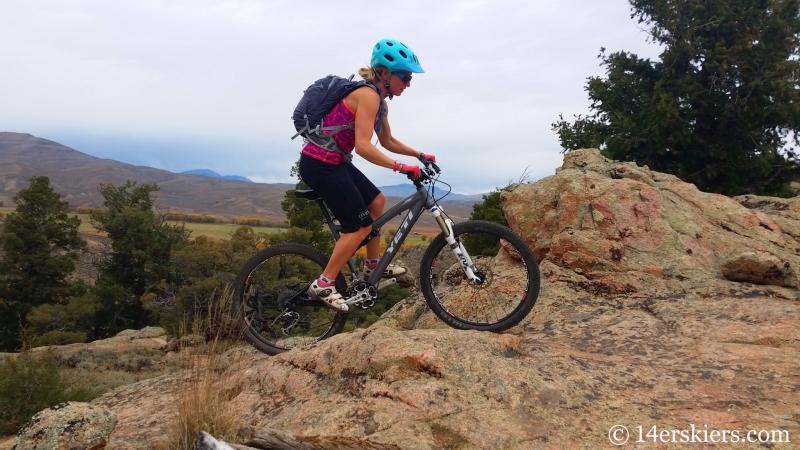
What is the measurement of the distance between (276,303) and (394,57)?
8.86 feet

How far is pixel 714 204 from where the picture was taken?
7164 millimetres

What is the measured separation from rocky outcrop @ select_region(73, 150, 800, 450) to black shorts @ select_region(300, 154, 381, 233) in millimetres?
1120

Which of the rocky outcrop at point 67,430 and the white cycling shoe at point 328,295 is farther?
the white cycling shoe at point 328,295

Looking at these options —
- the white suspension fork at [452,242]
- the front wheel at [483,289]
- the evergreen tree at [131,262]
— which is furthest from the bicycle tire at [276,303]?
the evergreen tree at [131,262]

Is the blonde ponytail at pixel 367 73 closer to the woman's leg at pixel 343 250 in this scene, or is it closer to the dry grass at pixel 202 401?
the woman's leg at pixel 343 250

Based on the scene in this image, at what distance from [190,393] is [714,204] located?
6.99 m

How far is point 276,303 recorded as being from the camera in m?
5.32

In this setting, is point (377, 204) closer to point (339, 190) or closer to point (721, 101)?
point (339, 190)

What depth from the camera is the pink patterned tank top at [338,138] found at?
4660mm

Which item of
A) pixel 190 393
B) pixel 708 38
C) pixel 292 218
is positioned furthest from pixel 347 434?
pixel 292 218

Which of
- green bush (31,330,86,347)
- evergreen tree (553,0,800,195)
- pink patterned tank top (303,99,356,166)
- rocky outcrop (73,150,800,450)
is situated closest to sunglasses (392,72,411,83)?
pink patterned tank top (303,99,356,166)

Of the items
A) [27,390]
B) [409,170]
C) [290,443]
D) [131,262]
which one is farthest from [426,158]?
[131,262]

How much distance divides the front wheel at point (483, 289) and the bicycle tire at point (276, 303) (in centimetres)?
93

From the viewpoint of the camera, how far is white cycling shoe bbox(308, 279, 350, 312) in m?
4.90
